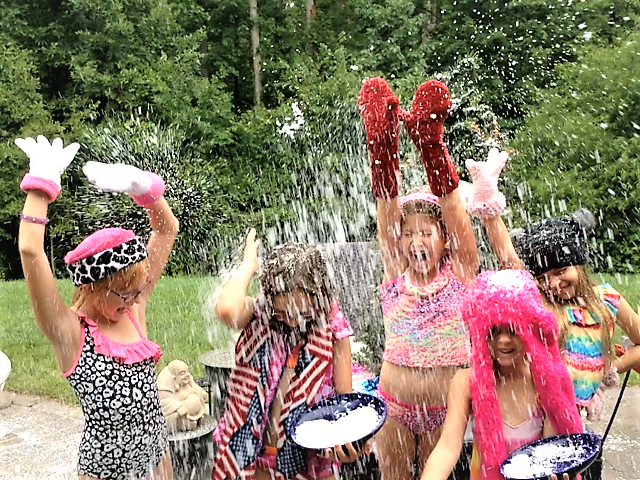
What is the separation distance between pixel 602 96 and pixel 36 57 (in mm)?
11730

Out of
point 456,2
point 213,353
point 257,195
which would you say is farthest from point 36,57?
point 213,353

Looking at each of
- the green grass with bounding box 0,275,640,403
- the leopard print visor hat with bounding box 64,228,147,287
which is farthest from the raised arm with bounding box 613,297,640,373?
the green grass with bounding box 0,275,640,403

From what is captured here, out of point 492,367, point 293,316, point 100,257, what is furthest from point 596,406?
point 100,257

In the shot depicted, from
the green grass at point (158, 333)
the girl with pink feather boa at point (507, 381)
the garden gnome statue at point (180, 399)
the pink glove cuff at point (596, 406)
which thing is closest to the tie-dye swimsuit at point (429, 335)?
the girl with pink feather boa at point (507, 381)

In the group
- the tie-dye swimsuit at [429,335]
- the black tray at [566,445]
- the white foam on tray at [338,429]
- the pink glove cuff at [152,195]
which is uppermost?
the pink glove cuff at [152,195]

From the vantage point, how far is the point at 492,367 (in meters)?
2.18

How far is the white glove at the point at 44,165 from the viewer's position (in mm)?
2209

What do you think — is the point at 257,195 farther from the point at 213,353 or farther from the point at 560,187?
the point at 213,353

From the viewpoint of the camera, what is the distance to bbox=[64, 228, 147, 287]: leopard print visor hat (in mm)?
2334

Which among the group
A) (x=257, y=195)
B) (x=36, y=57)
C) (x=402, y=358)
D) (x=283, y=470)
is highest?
(x=36, y=57)

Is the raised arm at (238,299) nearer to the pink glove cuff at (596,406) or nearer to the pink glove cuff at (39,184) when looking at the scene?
the pink glove cuff at (39,184)

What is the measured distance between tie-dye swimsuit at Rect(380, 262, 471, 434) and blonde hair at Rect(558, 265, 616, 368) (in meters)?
0.42

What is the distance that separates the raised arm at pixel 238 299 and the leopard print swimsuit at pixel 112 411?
387 millimetres

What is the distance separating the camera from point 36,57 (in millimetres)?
15781
